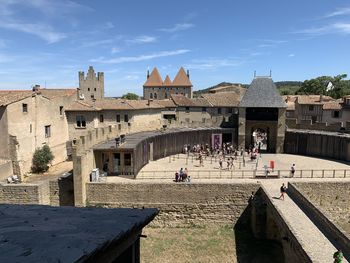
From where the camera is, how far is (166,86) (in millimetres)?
90562

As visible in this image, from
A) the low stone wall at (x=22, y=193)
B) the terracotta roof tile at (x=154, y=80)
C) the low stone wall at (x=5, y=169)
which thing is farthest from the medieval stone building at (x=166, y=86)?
the low stone wall at (x=22, y=193)

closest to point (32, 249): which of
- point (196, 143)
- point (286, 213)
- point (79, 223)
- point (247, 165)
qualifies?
point (79, 223)

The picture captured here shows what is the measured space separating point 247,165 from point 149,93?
66.1 meters

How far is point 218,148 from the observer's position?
37594 mm

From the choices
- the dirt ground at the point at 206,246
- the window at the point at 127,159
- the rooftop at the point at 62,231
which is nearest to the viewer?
the rooftop at the point at 62,231

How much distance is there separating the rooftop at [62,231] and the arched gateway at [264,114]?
32.1 metres

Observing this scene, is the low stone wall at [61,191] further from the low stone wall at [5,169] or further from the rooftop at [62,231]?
the rooftop at [62,231]

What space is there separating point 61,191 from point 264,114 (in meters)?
24.8

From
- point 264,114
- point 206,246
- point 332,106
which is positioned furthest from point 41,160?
point 332,106

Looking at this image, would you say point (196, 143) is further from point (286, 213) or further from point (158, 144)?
point (286, 213)

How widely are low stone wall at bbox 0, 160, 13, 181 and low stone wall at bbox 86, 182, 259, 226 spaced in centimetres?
755

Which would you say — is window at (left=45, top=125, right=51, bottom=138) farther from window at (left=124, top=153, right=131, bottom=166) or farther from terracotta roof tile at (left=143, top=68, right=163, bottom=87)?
terracotta roof tile at (left=143, top=68, right=163, bottom=87)

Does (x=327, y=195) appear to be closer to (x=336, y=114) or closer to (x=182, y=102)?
(x=336, y=114)

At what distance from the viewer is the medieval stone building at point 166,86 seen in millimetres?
90688
